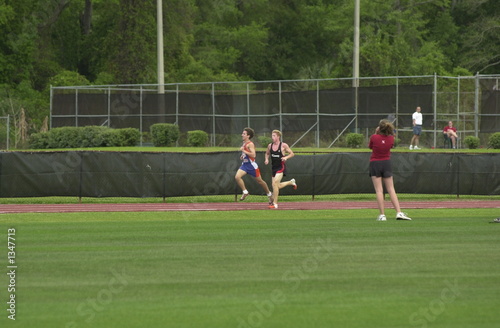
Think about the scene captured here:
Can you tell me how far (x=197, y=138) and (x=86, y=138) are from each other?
4785 mm

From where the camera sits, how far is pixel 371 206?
2252cm

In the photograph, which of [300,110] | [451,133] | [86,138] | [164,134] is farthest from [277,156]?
[86,138]

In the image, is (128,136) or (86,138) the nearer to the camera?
(86,138)

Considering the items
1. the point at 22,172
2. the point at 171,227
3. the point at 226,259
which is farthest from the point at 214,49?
the point at 226,259

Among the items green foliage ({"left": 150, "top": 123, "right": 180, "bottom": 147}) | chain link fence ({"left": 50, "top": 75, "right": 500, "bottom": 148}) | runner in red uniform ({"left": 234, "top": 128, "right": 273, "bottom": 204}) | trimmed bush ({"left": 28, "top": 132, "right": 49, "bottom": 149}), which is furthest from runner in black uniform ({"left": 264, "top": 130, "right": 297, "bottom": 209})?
trimmed bush ({"left": 28, "top": 132, "right": 49, "bottom": 149})

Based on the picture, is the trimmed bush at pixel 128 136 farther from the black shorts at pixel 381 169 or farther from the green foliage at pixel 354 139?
the black shorts at pixel 381 169

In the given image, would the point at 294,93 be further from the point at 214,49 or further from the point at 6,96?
the point at 214,49

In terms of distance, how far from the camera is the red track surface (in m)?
21.5

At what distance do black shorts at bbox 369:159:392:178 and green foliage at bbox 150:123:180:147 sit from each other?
22942 millimetres

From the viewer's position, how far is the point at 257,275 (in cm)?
1043

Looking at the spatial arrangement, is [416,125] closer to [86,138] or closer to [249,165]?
[249,165]

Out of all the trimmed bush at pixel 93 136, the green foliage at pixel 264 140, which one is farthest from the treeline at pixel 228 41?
the green foliage at pixel 264 140

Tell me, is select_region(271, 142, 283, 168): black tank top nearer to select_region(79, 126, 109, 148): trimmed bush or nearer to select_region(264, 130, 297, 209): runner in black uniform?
select_region(264, 130, 297, 209): runner in black uniform

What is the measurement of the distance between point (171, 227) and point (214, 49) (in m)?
51.1
